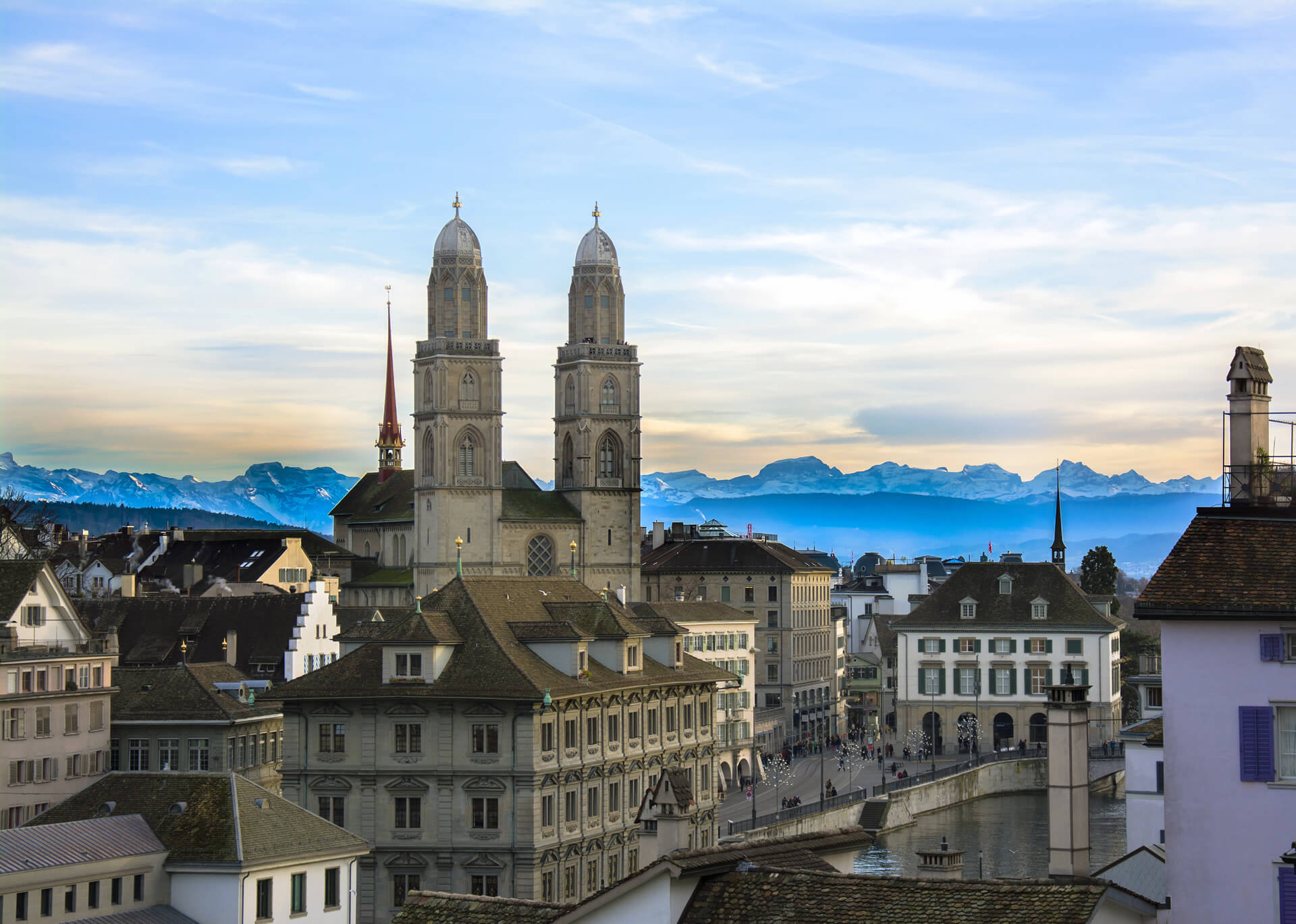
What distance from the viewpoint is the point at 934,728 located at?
138250mm

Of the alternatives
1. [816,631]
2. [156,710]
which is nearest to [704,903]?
[156,710]

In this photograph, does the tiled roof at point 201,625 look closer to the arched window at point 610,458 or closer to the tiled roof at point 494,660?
the tiled roof at point 494,660

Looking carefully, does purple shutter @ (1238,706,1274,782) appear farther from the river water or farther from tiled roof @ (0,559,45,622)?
Result: the river water

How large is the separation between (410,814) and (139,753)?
16814 mm

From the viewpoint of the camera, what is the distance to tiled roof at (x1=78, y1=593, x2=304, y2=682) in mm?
96250

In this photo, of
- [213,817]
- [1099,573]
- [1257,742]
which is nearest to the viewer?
[1257,742]

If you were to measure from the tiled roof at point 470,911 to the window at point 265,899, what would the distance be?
22.5 metres

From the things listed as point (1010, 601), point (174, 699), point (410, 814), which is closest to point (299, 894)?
point (410, 814)

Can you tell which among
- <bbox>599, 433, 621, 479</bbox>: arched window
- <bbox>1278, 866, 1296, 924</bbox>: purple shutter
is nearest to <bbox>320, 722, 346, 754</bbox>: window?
<bbox>1278, 866, 1296, 924</bbox>: purple shutter

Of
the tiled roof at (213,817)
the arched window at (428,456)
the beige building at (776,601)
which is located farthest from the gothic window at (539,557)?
the tiled roof at (213,817)

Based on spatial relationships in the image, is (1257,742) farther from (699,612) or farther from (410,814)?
(699,612)

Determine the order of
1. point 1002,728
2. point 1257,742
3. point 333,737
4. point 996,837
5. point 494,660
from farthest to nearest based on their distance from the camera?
point 1002,728
point 996,837
point 494,660
point 333,737
point 1257,742

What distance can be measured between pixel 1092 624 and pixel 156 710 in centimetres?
7446

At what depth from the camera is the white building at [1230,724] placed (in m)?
29.2
